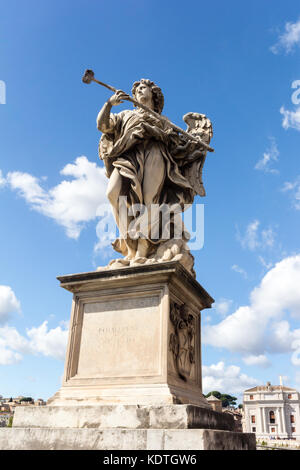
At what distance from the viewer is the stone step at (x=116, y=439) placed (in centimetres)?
420

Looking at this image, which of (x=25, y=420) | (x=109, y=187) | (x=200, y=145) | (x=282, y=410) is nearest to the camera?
(x=25, y=420)

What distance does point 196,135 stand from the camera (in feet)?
25.5

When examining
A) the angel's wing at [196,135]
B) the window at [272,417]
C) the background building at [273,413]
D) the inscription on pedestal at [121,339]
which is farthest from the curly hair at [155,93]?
the window at [272,417]

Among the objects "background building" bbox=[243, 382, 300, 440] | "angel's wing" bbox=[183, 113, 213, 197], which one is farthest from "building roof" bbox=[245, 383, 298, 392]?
"angel's wing" bbox=[183, 113, 213, 197]

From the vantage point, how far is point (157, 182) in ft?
22.4

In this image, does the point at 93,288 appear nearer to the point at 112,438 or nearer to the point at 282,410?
the point at 112,438

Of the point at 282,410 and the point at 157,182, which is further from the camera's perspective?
the point at 282,410

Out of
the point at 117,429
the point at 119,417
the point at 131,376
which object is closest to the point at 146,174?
the point at 131,376

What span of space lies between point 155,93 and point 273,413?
313 ft

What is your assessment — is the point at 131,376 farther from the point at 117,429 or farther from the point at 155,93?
the point at 155,93

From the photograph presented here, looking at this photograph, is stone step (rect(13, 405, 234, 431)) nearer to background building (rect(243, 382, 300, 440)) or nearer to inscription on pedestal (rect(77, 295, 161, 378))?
inscription on pedestal (rect(77, 295, 161, 378))

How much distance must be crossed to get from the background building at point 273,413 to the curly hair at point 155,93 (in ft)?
309
